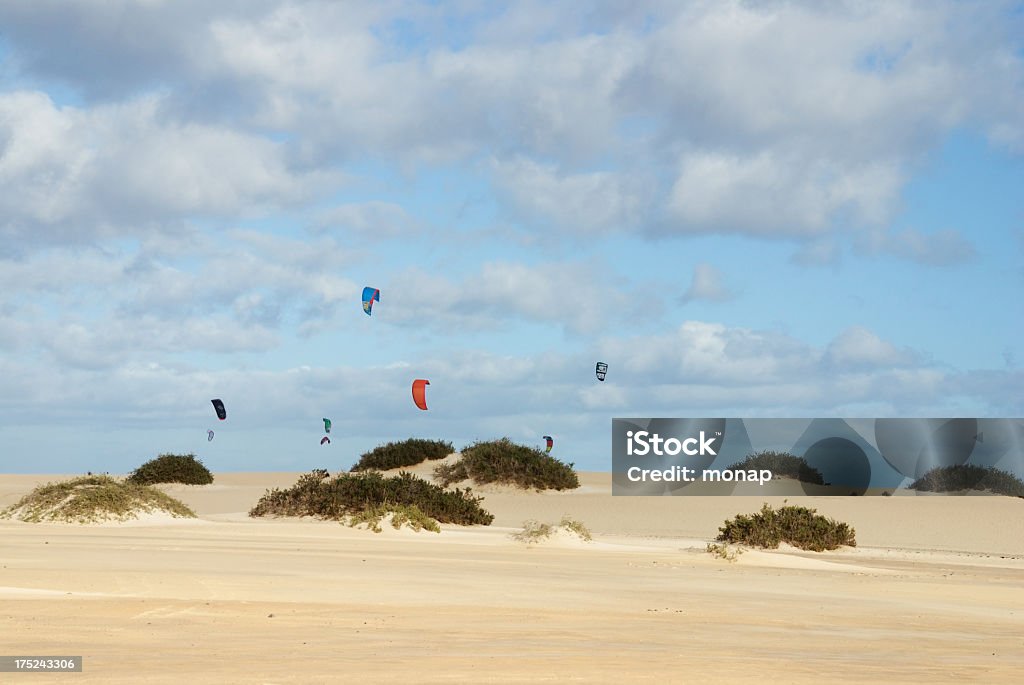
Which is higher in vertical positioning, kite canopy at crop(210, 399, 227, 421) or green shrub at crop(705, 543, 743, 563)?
kite canopy at crop(210, 399, 227, 421)

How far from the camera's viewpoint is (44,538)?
20.5 meters

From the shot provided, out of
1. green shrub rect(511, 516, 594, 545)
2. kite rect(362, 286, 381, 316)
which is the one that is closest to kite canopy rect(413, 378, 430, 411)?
kite rect(362, 286, 381, 316)

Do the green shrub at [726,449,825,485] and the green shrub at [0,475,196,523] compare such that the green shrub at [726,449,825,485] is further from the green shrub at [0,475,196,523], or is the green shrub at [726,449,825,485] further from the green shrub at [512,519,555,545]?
the green shrub at [0,475,196,523]

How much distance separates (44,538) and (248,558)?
525 centimetres

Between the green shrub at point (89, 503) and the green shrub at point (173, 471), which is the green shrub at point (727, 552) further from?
the green shrub at point (173, 471)

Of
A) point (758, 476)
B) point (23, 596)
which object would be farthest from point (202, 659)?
point (758, 476)

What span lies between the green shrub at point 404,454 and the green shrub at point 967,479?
1930cm

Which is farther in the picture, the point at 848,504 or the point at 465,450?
the point at 465,450

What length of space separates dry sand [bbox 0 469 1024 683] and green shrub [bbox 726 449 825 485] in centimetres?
1307

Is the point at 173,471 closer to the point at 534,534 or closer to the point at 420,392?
the point at 420,392

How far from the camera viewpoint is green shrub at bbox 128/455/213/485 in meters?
47.4

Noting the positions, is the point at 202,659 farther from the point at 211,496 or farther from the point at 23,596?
the point at 211,496

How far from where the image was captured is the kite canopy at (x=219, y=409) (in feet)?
155

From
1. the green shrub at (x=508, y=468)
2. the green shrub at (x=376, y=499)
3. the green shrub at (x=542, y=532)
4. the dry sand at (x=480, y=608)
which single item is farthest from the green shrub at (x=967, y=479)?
the green shrub at (x=542, y=532)
